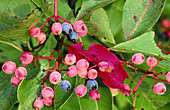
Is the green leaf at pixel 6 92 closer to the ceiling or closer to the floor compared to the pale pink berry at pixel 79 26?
closer to the floor

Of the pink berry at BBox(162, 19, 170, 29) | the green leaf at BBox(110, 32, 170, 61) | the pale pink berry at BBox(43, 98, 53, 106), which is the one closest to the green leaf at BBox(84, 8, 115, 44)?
the green leaf at BBox(110, 32, 170, 61)

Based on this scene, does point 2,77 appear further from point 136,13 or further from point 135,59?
point 136,13

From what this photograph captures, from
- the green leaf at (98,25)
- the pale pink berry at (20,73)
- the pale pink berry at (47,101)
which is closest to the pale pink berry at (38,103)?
the pale pink berry at (47,101)

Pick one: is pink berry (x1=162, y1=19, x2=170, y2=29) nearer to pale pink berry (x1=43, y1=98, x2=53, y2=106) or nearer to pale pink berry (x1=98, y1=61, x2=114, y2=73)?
pale pink berry (x1=98, y1=61, x2=114, y2=73)

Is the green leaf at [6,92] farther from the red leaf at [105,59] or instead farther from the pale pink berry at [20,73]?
the red leaf at [105,59]

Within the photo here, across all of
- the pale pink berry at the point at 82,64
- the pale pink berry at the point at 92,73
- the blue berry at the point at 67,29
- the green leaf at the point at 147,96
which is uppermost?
the blue berry at the point at 67,29

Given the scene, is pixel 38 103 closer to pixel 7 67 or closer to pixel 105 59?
pixel 7 67
